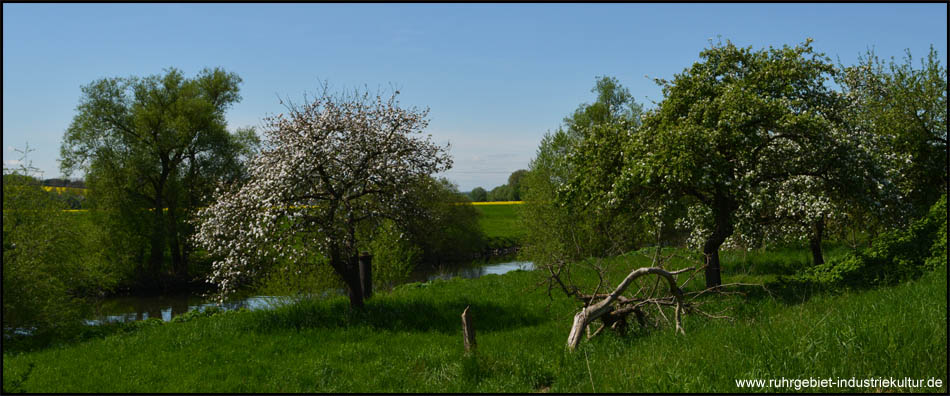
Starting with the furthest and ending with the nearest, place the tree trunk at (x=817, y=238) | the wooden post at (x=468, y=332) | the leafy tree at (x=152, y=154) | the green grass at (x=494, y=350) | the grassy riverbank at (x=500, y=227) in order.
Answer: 1. the grassy riverbank at (x=500, y=227)
2. the leafy tree at (x=152, y=154)
3. the tree trunk at (x=817, y=238)
4. the wooden post at (x=468, y=332)
5. the green grass at (x=494, y=350)

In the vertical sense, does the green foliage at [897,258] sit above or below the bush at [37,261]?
below

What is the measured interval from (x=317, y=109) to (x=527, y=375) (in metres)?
10.7

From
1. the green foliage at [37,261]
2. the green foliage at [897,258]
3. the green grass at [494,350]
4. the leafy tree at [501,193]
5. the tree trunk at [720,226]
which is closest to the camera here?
the green grass at [494,350]

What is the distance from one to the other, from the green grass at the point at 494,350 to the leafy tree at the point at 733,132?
3175 millimetres

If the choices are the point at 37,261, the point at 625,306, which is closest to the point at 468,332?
the point at 625,306

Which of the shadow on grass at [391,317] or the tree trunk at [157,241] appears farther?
the tree trunk at [157,241]

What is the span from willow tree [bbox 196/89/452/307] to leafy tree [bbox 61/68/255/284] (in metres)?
26.2

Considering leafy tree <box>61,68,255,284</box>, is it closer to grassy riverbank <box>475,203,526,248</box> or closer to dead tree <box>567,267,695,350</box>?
grassy riverbank <box>475,203,526,248</box>

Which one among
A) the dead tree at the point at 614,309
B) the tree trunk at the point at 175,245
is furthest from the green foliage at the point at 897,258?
the tree trunk at the point at 175,245

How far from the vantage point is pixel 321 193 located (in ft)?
48.3

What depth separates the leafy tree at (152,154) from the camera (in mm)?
36125

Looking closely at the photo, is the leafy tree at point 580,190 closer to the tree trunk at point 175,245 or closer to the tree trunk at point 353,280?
the tree trunk at point 353,280

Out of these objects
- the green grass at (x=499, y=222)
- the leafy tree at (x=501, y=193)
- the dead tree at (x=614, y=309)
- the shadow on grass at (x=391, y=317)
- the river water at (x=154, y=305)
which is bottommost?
the river water at (x=154, y=305)

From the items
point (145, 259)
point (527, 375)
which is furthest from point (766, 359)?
point (145, 259)
